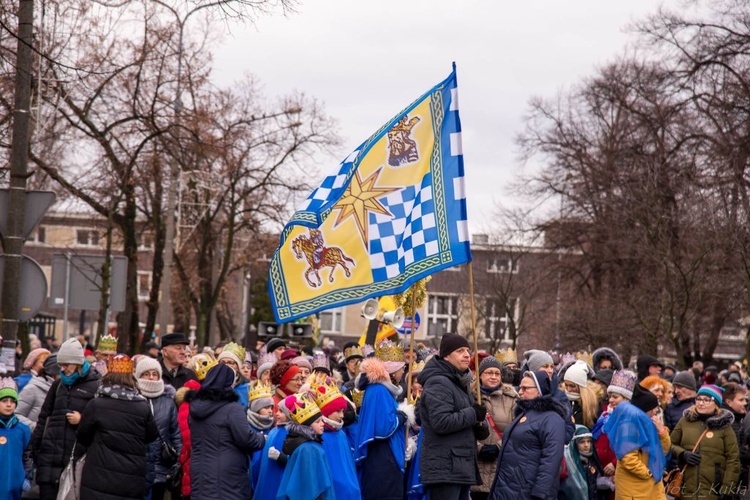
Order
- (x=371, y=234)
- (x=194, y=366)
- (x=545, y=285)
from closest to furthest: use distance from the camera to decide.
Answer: (x=371, y=234)
(x=194, y=366)
(x=545, y=285)

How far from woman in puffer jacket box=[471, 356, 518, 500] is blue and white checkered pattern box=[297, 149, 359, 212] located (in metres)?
2.21

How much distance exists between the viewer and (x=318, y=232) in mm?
13211

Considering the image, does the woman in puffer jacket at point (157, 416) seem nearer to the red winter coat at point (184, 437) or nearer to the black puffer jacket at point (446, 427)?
the red winter coat at point (184, 437)

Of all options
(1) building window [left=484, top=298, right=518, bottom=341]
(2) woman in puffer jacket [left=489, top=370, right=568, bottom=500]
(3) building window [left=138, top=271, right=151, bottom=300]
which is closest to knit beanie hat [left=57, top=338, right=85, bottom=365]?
(2) woman in puffer jacket [left=489, top=370, right=568, bottom=500]

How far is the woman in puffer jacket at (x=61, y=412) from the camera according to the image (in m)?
12.3

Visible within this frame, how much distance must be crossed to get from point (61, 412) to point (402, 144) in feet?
13.5

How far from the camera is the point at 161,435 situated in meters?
12.0

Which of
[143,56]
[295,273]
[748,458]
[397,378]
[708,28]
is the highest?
[708,28]

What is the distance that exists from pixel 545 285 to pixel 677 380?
107 ft

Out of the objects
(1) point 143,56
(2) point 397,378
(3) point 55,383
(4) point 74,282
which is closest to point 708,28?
(1) point 143,56

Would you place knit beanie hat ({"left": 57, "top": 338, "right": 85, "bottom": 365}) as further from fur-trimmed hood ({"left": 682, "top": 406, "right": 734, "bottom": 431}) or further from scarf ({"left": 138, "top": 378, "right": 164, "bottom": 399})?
fur-trimmed hood ({"left": 682, "top": 406, "right": 734, "bottom": 431})

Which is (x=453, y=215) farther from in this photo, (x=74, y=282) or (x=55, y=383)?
(x=74, y=282)

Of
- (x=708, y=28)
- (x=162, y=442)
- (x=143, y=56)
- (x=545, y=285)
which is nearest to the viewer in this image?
(x=162, y=442)

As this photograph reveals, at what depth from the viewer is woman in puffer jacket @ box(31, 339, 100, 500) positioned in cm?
1229
